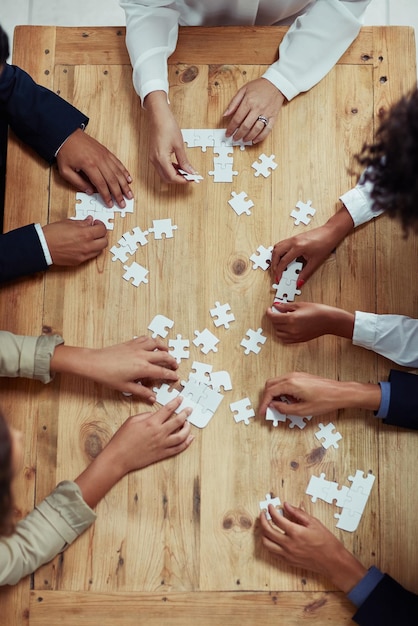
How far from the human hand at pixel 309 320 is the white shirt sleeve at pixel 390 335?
1.1 inches

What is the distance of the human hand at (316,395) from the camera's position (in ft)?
5.95

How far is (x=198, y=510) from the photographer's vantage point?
1812mm

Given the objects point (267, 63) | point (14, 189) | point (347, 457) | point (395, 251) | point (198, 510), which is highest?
point (267, 63)

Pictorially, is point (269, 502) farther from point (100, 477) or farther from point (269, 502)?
point (100, 477)

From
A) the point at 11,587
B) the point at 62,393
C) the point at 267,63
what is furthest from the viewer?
the point at 267,63

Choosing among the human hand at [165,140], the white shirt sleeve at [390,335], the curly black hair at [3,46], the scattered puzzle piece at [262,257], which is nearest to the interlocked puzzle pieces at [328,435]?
the white shirt sleeve at [390,335]

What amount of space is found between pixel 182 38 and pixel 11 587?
1.55 m

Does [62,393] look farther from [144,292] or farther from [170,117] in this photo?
[170,117]

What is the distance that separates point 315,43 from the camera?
1.97m

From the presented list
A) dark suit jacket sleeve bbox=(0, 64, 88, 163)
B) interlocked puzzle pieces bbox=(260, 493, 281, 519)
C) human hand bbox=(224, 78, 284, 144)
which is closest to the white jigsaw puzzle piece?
interlocked puzzle pieces bbox=(260, 493, 281, 519)

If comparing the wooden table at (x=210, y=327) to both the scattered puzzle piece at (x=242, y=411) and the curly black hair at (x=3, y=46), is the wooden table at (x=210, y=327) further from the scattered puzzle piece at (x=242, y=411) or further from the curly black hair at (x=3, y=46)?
the curly black hair at (x=3, y=46)

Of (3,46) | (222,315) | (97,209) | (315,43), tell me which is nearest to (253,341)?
(222,315)

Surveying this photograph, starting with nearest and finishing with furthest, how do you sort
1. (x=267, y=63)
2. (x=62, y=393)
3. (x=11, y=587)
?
(x=11, y=587)
(x=62, y=393)
(x=267, y=63)

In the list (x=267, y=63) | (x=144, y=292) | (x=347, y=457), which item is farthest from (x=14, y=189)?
(x=347, y=457)
